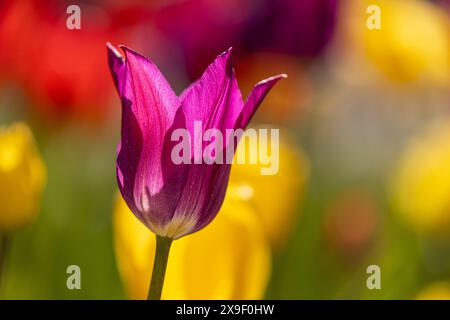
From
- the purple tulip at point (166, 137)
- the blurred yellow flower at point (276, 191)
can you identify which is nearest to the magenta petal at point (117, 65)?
the purple tulip at point (166, 137)

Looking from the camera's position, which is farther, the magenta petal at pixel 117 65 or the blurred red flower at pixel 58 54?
the blurred red flower at pixel 58 54

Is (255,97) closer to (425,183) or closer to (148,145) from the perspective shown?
(148,145)

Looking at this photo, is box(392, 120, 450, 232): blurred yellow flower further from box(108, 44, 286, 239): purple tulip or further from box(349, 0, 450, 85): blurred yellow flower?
box(108, 44, 286, 239): purple tulip

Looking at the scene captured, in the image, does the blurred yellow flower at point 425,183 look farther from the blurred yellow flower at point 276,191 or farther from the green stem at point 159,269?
the green stem at point 159,269

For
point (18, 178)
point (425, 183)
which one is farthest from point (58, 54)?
point (425, 183)

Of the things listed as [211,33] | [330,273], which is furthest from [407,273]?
[211,33]

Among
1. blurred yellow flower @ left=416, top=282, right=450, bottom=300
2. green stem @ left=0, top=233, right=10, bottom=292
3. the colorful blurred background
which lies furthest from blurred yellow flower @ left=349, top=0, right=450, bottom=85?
green stem @ left=0, top=233, right=10, bottom=292

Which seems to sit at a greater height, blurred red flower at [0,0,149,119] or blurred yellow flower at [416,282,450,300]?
blurred red flower at [0,0,149,119]
